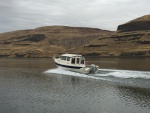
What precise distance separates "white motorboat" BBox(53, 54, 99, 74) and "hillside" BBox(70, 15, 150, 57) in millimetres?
91159

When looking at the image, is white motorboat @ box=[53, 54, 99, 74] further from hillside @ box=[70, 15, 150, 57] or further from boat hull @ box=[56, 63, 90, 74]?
hillside @ box=[70, 15, 150, 57]

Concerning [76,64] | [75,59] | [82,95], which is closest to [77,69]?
[76,64]

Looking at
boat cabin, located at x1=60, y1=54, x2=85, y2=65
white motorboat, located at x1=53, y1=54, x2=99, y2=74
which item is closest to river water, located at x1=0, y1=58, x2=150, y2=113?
white motorboat, located at x1=53, y1=54, x2=99, y2=74

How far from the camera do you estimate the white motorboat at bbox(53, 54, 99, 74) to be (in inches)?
2530

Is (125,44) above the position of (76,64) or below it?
above

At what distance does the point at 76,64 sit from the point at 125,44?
117114 mm

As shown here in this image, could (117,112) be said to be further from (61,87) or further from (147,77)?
(147,77)

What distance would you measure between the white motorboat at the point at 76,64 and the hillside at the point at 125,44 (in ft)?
299

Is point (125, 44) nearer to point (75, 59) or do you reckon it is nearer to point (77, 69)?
Result: point (75, 59)

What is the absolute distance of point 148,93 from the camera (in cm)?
4178

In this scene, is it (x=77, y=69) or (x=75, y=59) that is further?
(x=75, y=59)

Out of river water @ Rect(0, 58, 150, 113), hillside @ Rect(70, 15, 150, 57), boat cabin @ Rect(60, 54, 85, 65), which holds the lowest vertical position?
river water @ Rect(0, 58, 150, 113)

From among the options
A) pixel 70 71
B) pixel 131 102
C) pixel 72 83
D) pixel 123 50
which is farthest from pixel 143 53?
pixel 131 102

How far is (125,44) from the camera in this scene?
180 metres
